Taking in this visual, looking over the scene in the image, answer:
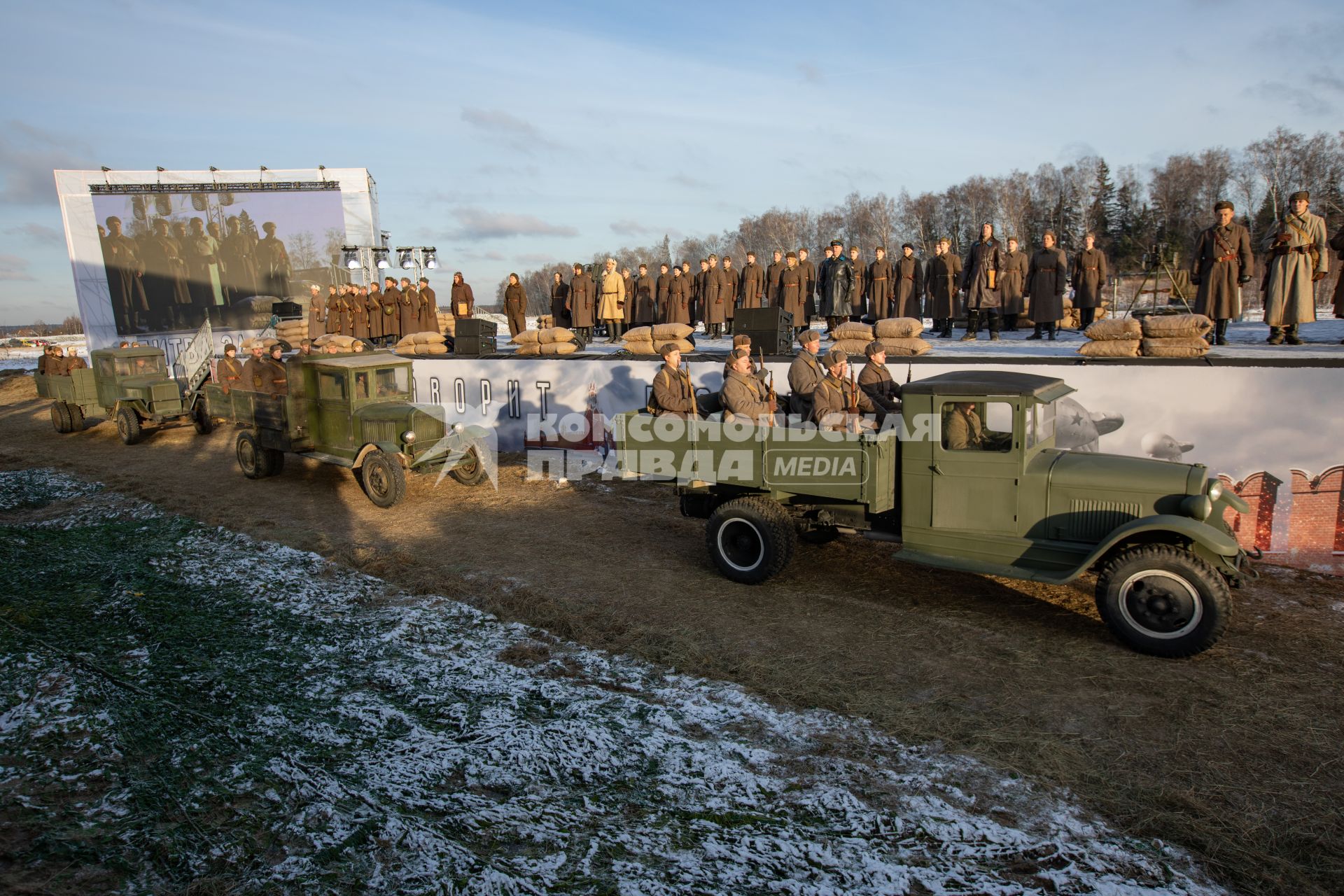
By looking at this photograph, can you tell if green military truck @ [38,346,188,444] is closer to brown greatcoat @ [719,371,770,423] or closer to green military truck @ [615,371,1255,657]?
green military truck @ [615,371,1255,657]

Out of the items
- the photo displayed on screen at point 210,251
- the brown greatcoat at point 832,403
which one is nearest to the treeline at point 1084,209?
the photo displayed on screen at point 210,251

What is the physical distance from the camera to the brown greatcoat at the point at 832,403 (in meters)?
6.84

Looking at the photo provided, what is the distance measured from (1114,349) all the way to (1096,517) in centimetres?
438

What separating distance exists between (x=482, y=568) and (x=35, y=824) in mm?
4123

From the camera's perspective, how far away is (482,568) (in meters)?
7.45

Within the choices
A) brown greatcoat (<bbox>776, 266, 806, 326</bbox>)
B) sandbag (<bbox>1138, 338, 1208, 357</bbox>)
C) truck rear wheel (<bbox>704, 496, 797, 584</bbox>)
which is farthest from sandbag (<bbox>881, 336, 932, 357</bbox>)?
truck rear wheel (<bbox>704, 496, 797, 584</bbox>)

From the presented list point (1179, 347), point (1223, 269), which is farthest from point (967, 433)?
point (1223, 269)

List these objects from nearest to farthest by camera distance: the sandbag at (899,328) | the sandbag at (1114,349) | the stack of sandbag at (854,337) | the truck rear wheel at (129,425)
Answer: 1. the sandbag at (1114,349)
2. the sandbag at (899,328)
3. the stack of sandbag at (854,337)
4. the truck rear wheel at (129,425)

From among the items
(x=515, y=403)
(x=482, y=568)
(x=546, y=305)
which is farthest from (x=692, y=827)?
(x=546, y=305)

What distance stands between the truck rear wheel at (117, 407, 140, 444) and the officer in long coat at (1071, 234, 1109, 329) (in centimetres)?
1706

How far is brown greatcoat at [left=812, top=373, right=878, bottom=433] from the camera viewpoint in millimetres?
6836

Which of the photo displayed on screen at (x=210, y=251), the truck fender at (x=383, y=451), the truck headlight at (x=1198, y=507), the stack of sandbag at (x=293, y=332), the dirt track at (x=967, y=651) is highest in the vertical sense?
the photo displayed on screen at (x=210, y=251)

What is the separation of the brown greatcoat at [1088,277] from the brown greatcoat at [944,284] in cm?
198

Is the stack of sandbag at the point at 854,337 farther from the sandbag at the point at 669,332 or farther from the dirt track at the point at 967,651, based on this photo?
the dirt track at the point at 967,651
